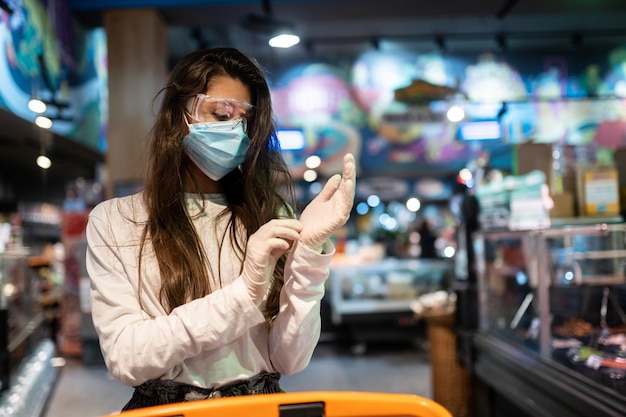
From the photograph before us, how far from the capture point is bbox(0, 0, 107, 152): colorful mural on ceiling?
4.34 m

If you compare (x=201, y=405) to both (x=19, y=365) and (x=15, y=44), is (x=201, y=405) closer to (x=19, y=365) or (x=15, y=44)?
(x=19, y=365)

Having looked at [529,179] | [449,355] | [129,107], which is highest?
[129,107]

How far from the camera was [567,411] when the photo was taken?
2.57m

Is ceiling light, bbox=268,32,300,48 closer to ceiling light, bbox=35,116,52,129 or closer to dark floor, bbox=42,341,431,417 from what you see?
ceiling light, bbox=35,116,52,129

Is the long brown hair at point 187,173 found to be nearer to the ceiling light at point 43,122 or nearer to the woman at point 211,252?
the woman at point 211,252

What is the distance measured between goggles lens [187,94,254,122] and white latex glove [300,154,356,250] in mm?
354

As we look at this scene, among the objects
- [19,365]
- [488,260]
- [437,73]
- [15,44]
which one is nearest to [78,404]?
[19,365]

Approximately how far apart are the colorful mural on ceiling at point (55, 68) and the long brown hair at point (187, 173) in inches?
101

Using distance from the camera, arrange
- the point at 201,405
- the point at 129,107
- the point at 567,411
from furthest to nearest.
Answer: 1. the point at 129,107
2. the point at 567,411
3. the point at 201,405

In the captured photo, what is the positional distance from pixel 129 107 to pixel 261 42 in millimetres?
2874

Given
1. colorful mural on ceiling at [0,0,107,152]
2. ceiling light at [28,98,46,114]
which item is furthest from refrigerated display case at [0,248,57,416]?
colorful mural on ceiling at [0,0,107,152]

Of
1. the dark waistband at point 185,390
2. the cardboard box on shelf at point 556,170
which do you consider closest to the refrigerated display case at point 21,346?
the dark waistband at point 185,390

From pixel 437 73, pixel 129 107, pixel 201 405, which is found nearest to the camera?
pixel 201 405

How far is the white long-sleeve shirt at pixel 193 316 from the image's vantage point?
3.76ft
